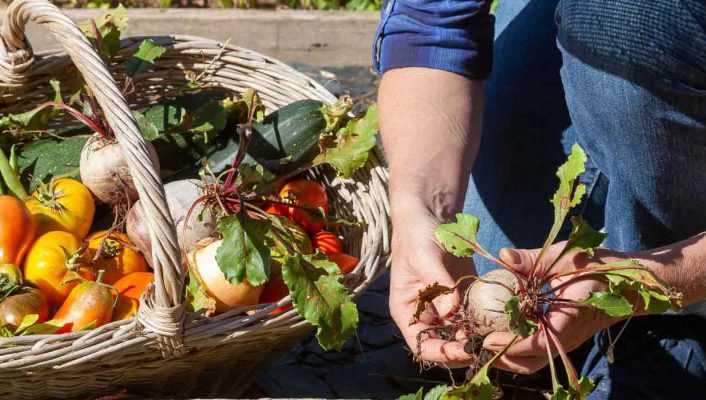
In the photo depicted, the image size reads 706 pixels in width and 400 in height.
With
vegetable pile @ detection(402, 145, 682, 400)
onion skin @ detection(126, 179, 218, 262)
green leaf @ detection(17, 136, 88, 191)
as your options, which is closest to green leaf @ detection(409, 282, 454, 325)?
vegetable pile @ detection(402, 145, 682, 400)

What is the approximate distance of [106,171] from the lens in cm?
163

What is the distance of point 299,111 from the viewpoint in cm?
174

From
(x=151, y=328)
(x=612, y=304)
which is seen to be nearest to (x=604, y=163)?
(x=612, y=304)

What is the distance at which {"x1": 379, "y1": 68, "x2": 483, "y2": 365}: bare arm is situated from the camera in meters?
1.21

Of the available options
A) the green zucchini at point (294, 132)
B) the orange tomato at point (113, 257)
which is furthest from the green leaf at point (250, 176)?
the orange tomato at point (113, 257)

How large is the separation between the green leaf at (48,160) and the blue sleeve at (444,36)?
69 centimetres

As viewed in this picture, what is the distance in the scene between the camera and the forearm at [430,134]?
1.32 m

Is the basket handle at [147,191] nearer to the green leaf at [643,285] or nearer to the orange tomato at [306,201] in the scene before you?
the orange tomato at [306,201]

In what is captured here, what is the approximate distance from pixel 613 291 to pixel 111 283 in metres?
0.88

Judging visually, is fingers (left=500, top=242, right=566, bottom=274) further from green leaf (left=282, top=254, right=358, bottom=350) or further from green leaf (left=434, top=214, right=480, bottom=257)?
green leaf (left=282, top=254, right=358, bottom=350)

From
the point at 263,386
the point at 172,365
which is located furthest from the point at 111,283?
the point at 263,386

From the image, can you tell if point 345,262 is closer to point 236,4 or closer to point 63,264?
point 63,264

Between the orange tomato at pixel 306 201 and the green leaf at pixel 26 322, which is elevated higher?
the orange tomato at pixel 306 201

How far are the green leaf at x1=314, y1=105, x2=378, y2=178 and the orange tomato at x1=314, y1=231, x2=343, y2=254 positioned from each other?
4.5 inches
